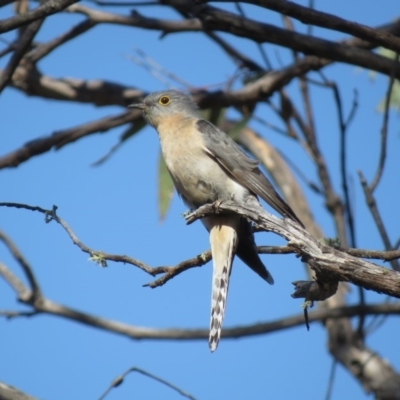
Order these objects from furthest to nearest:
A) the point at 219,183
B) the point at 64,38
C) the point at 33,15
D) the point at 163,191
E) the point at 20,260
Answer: the point at 163,191 → the point at 64,38 → the point at 20,260 → the point at 219,183 → the point at 33,15

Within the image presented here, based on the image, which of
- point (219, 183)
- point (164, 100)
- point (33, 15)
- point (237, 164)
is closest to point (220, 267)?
point (219, 183)

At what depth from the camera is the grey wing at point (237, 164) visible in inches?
194

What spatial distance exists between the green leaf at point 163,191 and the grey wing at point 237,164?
142 centimetres

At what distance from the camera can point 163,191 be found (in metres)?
7.07

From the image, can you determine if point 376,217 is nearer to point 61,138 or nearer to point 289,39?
point 289,39

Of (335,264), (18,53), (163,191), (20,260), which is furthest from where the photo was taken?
(163,191)

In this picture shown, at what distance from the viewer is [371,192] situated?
16.3ft

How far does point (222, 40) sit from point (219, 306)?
13.2 ft

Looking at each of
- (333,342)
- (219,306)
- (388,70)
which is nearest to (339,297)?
(333,342)

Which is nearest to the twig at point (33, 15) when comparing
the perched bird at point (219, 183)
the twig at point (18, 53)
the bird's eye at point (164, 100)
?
the twig at point (18, 53)

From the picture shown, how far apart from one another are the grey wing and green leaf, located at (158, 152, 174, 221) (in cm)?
142

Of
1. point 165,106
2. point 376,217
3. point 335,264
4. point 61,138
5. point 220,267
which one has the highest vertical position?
point 165,106

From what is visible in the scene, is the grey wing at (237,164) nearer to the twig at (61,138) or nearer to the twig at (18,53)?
the twig at (18,53)

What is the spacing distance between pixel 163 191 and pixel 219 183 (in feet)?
6.23
